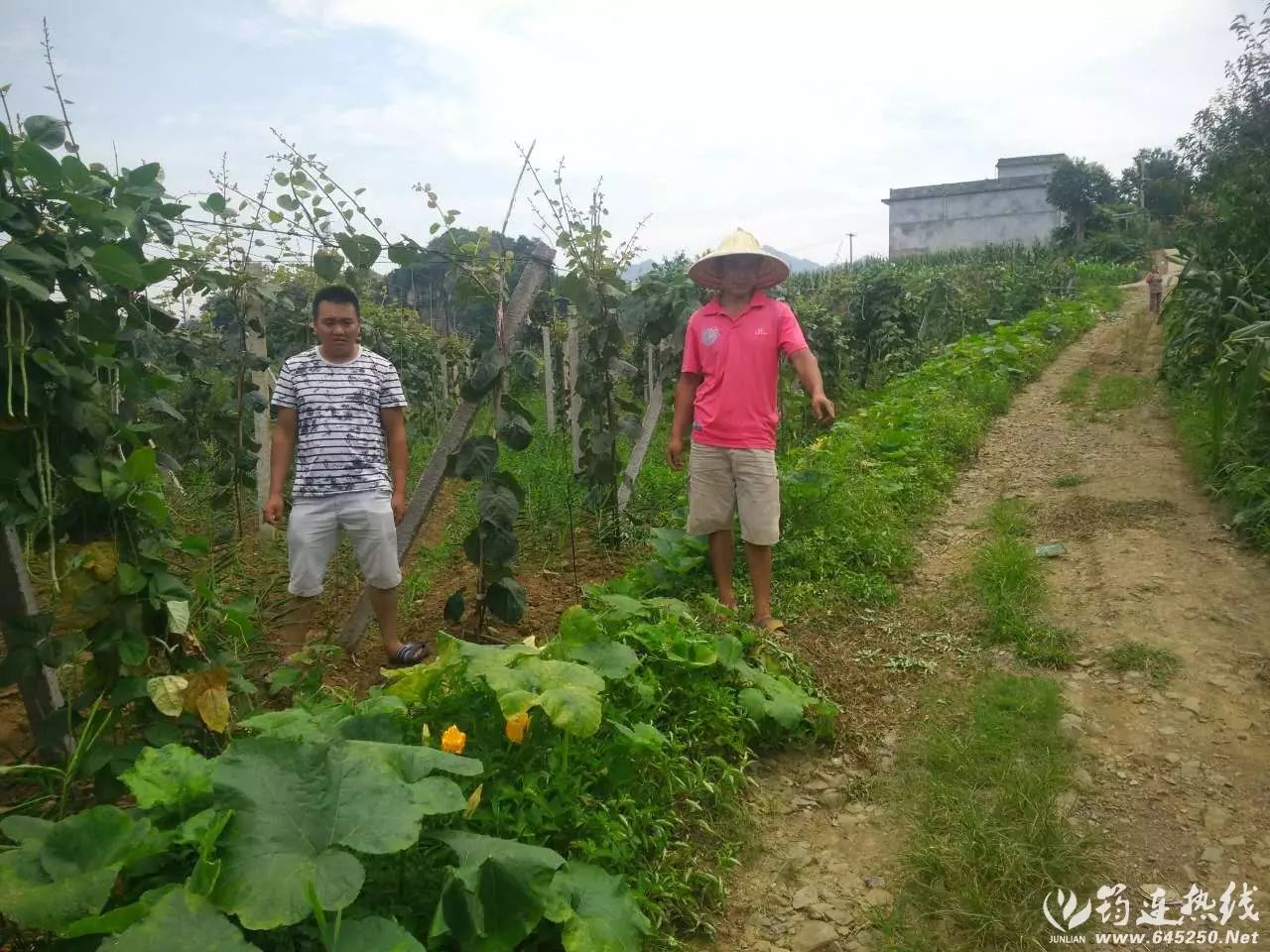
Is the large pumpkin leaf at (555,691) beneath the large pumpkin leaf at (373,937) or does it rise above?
above

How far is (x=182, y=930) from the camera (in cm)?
133

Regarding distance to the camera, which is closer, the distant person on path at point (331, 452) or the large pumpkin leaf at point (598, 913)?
the large pumpkin leaf at point (598, 913)

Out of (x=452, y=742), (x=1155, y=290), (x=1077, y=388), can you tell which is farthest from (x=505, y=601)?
(x=1155, y=290)

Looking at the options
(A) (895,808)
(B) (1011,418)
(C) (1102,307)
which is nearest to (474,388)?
(A) (895,808)

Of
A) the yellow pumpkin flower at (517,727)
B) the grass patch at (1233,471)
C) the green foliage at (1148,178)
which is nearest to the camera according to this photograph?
the yellow pumpkin flower at (517,727)

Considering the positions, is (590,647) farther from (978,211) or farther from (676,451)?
(978,211)

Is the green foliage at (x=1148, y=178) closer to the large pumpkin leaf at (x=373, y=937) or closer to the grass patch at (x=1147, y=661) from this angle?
the grass patch at (x=1147, y=661)

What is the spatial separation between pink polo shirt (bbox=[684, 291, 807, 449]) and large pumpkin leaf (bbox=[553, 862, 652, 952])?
2117 millimetres

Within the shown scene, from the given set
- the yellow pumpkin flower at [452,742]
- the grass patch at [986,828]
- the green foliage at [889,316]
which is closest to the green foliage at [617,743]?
the yellow pumpkin flower at [452,742]

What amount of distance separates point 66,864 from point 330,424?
1972 mm

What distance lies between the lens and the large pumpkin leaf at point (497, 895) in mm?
1601

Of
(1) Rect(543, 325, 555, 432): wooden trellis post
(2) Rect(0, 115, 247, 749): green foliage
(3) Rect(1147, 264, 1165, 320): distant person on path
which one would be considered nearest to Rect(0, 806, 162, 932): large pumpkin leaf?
(2) Rect(0, 115, 247, 749): green foliage

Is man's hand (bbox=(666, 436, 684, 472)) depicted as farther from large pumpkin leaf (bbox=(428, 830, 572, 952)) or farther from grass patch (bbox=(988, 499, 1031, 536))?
large pumpkin leaf (bbox=(428, 830, 572, 952))

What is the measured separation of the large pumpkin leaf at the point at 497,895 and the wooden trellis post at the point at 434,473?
202 cm
